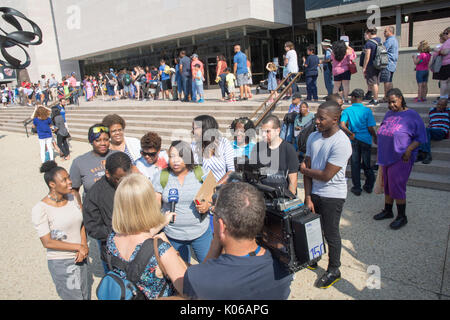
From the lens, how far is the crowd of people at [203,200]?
5.43 ft

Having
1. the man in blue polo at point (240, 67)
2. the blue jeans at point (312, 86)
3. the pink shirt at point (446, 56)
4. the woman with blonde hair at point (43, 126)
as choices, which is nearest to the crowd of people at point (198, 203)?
the pink shirt at point (446, 56)

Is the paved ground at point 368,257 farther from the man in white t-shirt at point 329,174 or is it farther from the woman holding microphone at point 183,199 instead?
the woman holding microphone at point 183,199

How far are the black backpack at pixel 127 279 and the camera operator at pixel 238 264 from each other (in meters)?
0.38

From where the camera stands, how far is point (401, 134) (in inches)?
159

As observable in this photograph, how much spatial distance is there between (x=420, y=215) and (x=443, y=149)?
2336 mm

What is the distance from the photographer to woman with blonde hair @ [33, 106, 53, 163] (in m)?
8.59

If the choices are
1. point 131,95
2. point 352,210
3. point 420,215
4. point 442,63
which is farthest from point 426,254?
point 131,95

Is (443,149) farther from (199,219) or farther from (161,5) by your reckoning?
(161,5)

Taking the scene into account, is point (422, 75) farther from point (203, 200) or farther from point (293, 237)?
point (293, 237)

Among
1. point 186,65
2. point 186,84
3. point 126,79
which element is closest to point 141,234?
point 186,65

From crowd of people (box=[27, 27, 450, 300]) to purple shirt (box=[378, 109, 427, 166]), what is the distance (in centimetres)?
1

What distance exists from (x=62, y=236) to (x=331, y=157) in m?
2.56

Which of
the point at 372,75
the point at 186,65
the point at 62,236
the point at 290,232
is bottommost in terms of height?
the point at 62,236

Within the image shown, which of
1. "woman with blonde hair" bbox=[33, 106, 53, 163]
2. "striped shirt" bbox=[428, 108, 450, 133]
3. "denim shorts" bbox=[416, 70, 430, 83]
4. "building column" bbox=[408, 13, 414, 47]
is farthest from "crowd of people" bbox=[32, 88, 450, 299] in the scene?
"building column" bbox=[408, 13, 414, 47]
